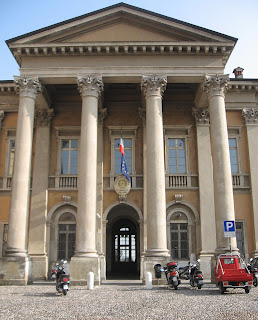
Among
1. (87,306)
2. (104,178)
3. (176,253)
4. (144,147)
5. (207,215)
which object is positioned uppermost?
(144,147)

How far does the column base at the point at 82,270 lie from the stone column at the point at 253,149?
9650 mm

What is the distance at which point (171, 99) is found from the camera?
2373 centimetres

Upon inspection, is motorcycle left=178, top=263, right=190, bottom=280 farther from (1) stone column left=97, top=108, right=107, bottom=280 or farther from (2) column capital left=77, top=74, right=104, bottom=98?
(2) column capital left=77, top=74, right=104, bottom=98

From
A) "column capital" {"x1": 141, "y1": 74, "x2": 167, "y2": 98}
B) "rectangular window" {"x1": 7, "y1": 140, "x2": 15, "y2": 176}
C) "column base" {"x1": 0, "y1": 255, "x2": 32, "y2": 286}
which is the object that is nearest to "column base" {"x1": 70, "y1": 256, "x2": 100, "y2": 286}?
"column base" {"x1": 0, "y1": 255, "x2": 32, "y2": 286}

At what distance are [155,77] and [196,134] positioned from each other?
203 inches

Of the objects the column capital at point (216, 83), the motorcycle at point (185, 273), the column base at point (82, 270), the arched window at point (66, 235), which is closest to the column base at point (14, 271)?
the column base at point (82, 270)

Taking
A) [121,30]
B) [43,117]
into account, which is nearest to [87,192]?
[43,117]

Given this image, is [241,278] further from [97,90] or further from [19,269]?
[97,90]

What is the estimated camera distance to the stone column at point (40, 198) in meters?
21.2

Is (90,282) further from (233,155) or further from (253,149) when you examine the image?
(253,149)

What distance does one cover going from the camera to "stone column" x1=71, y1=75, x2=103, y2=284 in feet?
56.2

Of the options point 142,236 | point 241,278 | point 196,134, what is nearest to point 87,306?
point 241,278

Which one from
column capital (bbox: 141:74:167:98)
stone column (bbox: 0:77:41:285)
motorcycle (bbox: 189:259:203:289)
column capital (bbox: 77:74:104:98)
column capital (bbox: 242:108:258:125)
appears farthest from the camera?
column capital (bbox: 242:108:258:125)

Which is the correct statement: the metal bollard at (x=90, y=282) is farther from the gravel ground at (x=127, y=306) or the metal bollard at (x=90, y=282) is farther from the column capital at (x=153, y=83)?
the column capital at (x=153, y=83)
